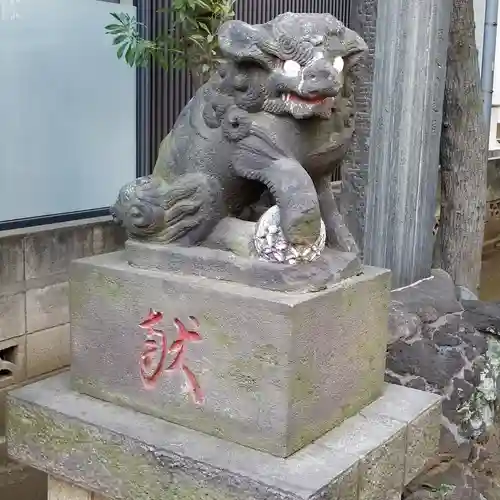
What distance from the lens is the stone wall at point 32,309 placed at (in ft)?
13.8

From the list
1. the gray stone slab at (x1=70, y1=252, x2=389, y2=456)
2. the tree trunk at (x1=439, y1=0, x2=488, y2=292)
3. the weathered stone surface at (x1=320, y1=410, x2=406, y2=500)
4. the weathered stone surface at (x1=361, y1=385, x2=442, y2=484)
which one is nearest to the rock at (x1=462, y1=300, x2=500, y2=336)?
the tree trunk at (x1=439, y1=0, x2=488, y2=292)

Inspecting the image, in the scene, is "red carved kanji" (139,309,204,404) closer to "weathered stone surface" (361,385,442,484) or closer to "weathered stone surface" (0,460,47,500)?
"weathered stone surface" (361,385,442,484)

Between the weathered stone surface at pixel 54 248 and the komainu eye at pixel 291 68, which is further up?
the komainu eye at pixel 291 68

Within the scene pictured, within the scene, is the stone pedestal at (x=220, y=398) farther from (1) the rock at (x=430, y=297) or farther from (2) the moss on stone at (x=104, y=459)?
(1) the rock at (x=430, y=297)

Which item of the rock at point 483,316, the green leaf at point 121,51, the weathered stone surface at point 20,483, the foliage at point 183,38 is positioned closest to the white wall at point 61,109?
the foliage at point 183,38

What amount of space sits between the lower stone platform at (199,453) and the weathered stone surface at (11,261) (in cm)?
156

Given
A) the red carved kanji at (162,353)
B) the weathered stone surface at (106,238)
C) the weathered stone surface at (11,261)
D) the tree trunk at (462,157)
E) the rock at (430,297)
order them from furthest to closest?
1. the tree trunk at (462,157)
2. the weathered stone surface at (106,238)
3. the rock at (430,297)
4. the weathered stone surface at (11,261)
5. the red carved kanji at (162,353)

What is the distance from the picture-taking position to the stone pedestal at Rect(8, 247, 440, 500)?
7.16 feet

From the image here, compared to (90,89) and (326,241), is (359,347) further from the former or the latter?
(90,89)

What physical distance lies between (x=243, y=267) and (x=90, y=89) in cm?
307

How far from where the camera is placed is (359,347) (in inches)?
98.7

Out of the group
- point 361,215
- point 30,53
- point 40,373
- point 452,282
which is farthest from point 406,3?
point 40,373

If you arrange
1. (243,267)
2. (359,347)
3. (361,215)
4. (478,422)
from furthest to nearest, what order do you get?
(361,215) < (478,422) < (359,347) < (243,267)

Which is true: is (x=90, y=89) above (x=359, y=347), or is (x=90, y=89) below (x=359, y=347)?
above
